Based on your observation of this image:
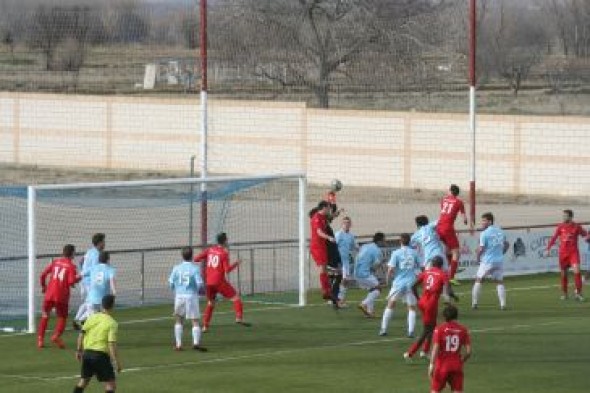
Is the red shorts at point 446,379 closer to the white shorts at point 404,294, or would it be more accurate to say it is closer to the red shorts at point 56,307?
the white shorts at point 404,294

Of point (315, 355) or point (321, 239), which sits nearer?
point (315, 355)

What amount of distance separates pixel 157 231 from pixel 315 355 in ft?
37.0

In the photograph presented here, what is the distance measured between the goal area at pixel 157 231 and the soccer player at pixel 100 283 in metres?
3.98

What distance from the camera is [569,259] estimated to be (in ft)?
120

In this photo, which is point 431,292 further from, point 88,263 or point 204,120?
point 204,120

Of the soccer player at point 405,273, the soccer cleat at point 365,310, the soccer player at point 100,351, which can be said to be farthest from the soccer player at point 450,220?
the soccer player at point 100,351

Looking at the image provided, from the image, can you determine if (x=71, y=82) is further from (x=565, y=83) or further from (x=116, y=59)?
(x=565, y=83)

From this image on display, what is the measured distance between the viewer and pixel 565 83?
6994 centimetres

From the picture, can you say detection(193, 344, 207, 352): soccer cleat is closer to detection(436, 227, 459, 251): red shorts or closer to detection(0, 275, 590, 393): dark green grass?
detection(0, 275, 590, 393): dark green grass

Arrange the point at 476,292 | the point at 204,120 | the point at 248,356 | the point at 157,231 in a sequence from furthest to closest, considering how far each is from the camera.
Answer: the point at 157,231 → the point at 204,120 → the point at 476,292 → the point at 248,356

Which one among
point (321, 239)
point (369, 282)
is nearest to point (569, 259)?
Answer: point (321, 239)

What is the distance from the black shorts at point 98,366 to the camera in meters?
21.9

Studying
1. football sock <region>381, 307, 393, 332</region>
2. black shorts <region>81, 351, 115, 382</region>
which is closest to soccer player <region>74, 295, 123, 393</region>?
black shorts <region>81, 351, 115, 382</region>

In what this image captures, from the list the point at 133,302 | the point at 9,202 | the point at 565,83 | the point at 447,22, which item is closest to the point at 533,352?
the point at 133,302
